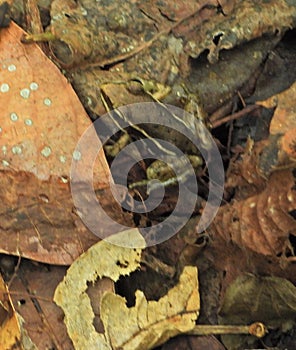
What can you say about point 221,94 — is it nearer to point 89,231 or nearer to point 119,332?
point 89,231

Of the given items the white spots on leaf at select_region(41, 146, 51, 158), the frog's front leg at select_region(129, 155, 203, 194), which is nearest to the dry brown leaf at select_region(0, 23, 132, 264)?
the white spots on leaf at select_region(41, 146, 51, 158)

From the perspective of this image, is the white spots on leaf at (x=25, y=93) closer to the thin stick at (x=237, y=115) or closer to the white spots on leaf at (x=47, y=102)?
the white spots on leaf at (x=47, y=102)

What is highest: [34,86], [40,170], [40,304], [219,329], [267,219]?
[34,86]

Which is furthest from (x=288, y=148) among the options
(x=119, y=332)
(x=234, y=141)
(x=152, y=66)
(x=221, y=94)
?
(x=119, y=332)

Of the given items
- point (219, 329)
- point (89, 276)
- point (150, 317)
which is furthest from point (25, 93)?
point (219, 329)

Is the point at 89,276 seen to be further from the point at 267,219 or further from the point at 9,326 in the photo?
the point at 267,219

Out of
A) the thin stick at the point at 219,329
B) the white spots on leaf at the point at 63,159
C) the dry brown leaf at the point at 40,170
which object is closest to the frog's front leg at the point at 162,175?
the dry brown leaf at the point at 40,170
